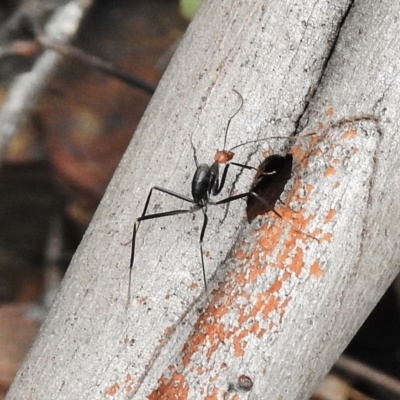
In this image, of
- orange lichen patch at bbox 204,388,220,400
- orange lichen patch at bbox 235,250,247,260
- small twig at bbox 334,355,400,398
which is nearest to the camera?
orange lichen patch at bbox 204,388,220,400

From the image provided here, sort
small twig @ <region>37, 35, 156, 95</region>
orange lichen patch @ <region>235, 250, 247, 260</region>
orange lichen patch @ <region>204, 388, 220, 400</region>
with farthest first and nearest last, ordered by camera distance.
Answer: small twig @ <region>37, 35, 156, 95</region> → orange lichen patch @ <region>235, 250, 247, 260</region> → orange lichen patch @ <region>204, 388, 220, 400</region>

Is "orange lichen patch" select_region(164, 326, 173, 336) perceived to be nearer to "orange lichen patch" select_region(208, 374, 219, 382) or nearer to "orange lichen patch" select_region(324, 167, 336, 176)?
"orange lichen patch" select_region(208, 374, 219, 382)

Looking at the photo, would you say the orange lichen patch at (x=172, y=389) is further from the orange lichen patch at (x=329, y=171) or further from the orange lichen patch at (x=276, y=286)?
the orange lichen patch at (x=329, y=171)

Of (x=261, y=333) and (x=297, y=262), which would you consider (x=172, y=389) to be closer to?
(x=261, y=333)

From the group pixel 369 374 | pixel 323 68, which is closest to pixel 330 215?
pixel 323 68

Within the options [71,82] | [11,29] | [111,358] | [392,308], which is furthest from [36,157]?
[111,358]

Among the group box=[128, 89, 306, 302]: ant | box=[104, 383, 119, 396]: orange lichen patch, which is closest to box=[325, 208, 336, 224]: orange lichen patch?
box=[128, 89, 306, 302]: ant
